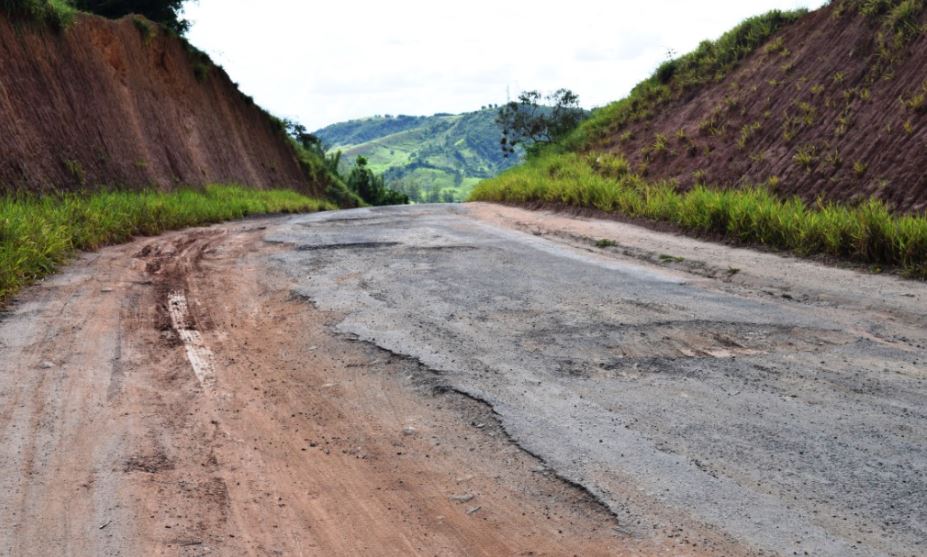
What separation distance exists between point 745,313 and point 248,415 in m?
3.95

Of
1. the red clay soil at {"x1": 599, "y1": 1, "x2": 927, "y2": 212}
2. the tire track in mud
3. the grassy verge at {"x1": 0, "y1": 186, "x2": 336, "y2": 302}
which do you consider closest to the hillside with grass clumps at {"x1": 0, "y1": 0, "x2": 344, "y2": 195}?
the grassy verge at {"x1": 0, "y1": 186, "x2": 336, "y2": 302}

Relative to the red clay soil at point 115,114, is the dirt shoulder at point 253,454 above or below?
below

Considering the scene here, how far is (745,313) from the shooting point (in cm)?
629

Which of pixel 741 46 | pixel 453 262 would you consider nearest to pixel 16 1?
pixel 453 262

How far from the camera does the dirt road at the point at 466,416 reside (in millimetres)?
3006

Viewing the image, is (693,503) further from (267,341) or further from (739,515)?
(267,341)

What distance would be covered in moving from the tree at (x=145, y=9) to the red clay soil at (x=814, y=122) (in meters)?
17.3

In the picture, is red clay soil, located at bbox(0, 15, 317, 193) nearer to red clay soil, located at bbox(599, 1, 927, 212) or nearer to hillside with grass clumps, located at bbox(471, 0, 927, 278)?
hillside with grass clumps, located at bbox(471, 0, 927, 278)

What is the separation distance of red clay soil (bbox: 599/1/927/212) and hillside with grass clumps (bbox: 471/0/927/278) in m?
0.03

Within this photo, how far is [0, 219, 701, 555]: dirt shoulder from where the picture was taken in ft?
9.73

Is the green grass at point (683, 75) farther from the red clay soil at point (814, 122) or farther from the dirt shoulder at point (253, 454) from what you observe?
the dirt shoulder at point (253, 454)

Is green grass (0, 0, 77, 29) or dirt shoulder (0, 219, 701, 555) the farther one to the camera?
green grass (0, 0, 77, 29)

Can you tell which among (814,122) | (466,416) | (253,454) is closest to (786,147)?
(814,122)

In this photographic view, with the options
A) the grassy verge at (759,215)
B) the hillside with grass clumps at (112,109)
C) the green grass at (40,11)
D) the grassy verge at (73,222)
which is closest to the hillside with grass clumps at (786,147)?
the grassy verge at (759,215)
